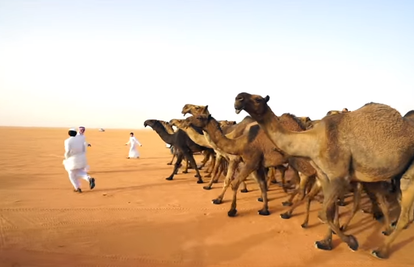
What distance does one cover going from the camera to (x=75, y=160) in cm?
972

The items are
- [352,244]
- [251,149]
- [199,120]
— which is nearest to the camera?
[352,244]

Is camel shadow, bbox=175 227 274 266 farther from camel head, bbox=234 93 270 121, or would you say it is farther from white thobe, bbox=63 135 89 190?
white thobe, bbox=63 135 89 190

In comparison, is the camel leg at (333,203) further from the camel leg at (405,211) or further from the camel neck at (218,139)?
the camel neck at (218,139)

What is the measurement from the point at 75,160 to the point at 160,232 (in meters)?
4.95

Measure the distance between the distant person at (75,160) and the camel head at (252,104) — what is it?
20.9 ft

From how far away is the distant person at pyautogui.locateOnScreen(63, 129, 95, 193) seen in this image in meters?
9.66

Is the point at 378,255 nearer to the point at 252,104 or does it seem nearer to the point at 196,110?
the point at 252,104

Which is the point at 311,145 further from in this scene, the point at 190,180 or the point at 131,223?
the point at 190,180

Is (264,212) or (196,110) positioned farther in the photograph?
(196,110)

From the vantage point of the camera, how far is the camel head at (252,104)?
198 inches

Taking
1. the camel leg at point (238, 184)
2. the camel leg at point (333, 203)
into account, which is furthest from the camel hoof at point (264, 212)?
the camel leg at point (333, 203)

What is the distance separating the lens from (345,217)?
287 inches

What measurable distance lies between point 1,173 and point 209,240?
1058 centimetres

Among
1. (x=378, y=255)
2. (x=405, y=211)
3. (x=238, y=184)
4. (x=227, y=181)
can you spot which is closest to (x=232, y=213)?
(x=238, y=184)
